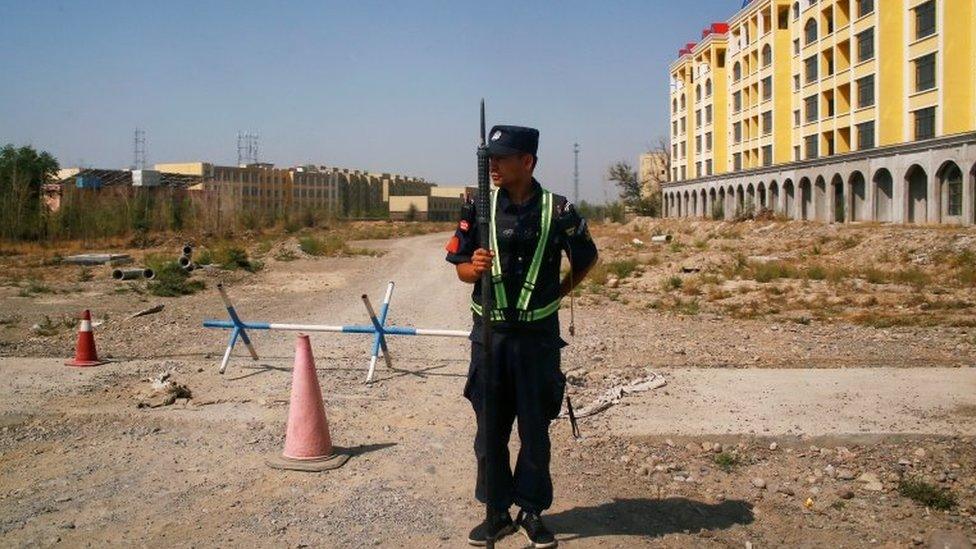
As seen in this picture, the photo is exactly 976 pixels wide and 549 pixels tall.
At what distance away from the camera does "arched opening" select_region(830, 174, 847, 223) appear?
45906 millimetres

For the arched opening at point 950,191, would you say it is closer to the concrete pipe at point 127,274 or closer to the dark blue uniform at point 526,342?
the concrete pipe at point 127,274

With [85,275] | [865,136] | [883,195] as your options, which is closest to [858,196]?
[883,195]

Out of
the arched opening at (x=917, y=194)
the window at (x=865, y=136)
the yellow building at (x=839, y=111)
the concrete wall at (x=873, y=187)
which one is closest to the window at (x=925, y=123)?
the yellow building at (x=839, y=111)

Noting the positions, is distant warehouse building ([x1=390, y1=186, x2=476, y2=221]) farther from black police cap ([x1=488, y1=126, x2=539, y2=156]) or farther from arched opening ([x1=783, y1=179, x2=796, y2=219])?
black police cap ([x1=488, y1=126, x2=539, y2=156])

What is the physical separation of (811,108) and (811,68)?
2304mm

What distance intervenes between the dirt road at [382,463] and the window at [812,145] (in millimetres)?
45153

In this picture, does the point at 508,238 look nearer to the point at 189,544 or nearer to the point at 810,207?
the point at 189,544

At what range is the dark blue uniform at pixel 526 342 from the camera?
4297 mm

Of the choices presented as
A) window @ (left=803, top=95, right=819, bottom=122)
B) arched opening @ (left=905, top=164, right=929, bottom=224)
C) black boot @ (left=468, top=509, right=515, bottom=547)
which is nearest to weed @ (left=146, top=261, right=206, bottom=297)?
black boot @ (left=468, top=509, right=515, bottom=547)

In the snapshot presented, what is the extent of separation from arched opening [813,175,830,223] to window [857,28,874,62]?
710cm

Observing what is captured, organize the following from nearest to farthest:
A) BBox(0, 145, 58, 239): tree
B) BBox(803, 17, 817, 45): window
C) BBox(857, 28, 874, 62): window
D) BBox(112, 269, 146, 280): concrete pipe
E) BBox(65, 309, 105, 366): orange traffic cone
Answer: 1. BBox(65, 309, 105, 366): orange traffic cone
2. BBox(112, 269, 146, 280): concrete pipe
3. BBox(0, 145, 58, 239): tree
4. BBox(857, 28, 874, 62): window
5. BBox(803, 17, 817, 45): window

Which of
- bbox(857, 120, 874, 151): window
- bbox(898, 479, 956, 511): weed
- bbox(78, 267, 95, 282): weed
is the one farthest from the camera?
bbox(857, 120, 874, 151): window

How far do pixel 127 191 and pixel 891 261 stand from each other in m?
41.0

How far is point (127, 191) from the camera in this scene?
50.5 m
